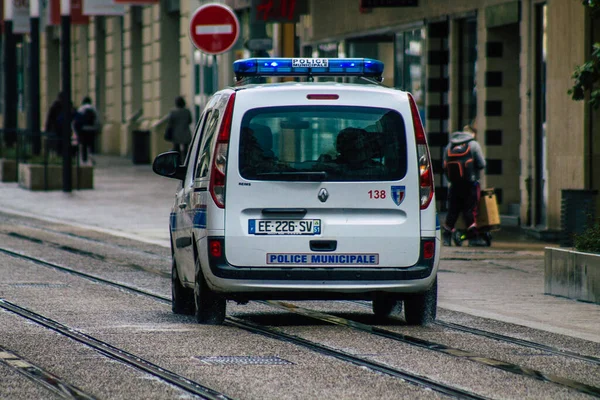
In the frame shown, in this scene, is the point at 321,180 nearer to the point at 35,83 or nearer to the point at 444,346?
the point at 444,346

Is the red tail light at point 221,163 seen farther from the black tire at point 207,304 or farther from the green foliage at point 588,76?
the green foliage at point 588,76

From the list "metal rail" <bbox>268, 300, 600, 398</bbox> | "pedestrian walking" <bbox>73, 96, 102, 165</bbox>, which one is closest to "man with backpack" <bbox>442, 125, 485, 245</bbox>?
"metal rail" <bbox>268, 300, 600, 398</bbox>

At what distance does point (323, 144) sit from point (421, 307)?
142 cm

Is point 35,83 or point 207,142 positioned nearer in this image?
point 207,142

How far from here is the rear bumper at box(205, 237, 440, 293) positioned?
10859 millimetres

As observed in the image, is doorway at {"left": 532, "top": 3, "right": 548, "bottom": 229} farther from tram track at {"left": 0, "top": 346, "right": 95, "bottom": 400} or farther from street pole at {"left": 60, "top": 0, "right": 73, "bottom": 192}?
tram track at {"left": 0, "top": 346, "right": 95, "bottom": 400}

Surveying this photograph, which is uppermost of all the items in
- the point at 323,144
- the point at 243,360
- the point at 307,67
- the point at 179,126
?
the point at 307,67

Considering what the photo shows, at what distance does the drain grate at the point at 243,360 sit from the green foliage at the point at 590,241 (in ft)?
15.9

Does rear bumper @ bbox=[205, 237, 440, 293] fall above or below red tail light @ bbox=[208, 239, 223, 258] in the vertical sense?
below

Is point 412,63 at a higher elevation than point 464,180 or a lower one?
higher

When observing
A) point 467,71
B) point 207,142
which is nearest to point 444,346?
point 207,142

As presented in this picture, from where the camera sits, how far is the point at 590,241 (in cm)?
1347

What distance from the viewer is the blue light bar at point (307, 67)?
11.9 m

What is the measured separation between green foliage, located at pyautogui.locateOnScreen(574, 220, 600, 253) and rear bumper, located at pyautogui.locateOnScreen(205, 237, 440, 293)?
2.90 m
